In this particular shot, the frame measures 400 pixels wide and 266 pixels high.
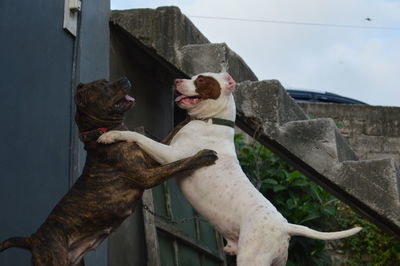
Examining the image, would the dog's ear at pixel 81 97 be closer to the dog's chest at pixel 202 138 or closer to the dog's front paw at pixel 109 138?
the dog's front paw at pixel 109 138

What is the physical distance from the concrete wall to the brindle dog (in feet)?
16.8

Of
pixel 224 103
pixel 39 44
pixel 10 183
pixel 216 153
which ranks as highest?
pixel 39 44

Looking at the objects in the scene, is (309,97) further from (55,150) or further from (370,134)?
(55,150)


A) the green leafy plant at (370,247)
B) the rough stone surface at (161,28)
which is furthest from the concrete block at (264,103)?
the green leafy plant at (370,247)

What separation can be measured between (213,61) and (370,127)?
401 centimetres

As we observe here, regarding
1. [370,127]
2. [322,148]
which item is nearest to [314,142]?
[322,148]

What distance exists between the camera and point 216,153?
3.41 metres

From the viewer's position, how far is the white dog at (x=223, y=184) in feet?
10.4

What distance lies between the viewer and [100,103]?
11.1 ft

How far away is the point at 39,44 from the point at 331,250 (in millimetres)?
4023

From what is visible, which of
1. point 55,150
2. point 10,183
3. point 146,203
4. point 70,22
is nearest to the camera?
point 10,183

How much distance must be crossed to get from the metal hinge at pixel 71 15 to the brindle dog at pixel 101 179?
1.51 m

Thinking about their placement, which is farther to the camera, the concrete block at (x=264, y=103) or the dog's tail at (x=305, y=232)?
the concrete block at (x=264, y=103)

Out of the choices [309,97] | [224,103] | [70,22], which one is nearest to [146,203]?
[70,22]
